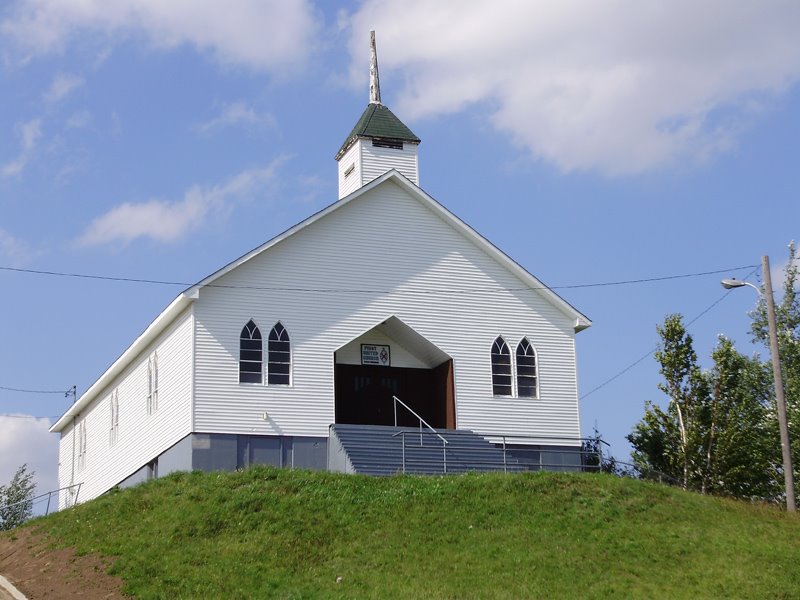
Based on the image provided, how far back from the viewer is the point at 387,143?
131ft

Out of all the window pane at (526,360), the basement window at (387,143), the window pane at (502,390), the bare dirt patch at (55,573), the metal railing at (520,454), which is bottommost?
the bare dirt patch at (55,573)

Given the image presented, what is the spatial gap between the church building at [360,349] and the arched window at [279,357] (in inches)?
1.5

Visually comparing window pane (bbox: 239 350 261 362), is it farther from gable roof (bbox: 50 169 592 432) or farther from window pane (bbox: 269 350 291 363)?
gable roof (bbox: 50 169 592 432)

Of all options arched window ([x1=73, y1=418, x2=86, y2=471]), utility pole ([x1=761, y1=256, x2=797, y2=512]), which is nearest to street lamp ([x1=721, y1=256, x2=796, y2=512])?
utility pole ([x1=761, y1=256, x2=797, y2=512])

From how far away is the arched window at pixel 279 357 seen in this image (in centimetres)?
3450

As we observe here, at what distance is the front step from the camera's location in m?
32.6

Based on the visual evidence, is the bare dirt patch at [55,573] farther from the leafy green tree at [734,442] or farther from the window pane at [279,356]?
the leafy green tree at [734,442]

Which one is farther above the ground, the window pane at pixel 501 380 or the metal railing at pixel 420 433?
the window pane at pixel 501 380

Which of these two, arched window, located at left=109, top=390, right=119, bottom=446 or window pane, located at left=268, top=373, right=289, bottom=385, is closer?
window pane, located at left=268, top=373, right=289, bottom=385

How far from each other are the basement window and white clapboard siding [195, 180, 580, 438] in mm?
3131

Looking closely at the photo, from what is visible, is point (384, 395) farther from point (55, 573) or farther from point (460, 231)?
point (55, 573)

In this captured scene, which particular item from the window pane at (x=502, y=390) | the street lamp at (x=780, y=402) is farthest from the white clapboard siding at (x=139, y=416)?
the street lamp at (x=780, y=402)

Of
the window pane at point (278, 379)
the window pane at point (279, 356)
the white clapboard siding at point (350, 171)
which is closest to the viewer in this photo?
the window pane at point (278, 379)

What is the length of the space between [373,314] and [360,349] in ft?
5.95
